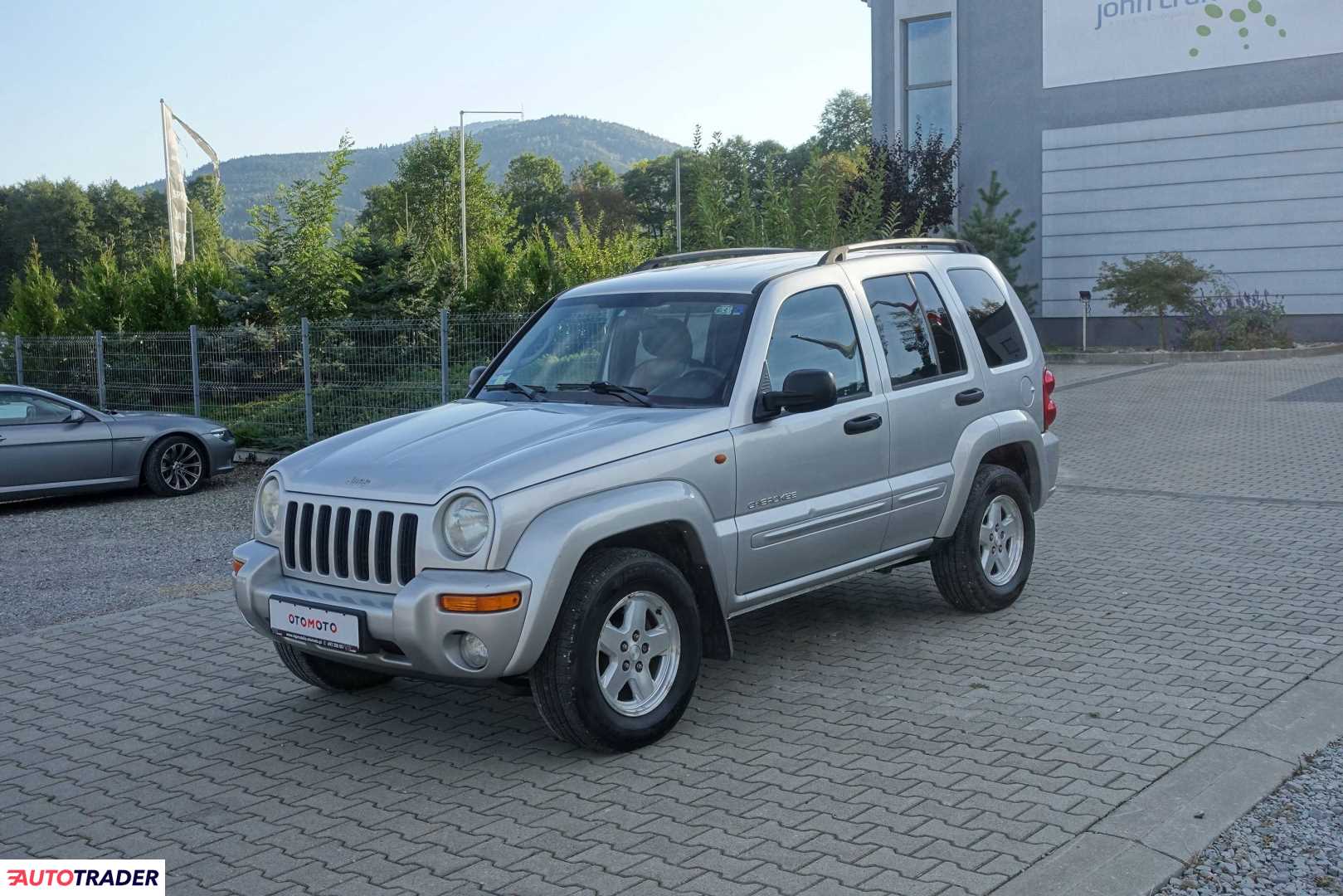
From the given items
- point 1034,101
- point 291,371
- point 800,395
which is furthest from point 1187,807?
point 1034,101

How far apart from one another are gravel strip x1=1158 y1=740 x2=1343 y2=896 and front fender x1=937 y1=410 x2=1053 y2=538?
2480mm

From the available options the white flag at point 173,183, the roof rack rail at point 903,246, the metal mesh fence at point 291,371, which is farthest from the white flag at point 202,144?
the roof rack rail at point 903,246

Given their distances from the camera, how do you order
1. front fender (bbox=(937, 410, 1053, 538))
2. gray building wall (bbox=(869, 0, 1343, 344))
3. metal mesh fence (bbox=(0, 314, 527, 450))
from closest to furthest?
front fender (bbox=(937, 410, 1053, 538)) < metal mesh fence (bbox=(0, 314, 527, 450)) < gray building wall (bbox=(869, 0, 1343, 344))

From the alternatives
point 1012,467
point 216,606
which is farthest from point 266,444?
point 1012,467

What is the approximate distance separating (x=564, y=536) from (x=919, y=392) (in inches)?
99.0

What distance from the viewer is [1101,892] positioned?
3.89m

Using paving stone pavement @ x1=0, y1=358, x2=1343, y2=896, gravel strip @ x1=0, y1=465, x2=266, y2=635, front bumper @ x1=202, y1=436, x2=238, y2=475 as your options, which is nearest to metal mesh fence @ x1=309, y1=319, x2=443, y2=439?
front bumper @ x1=202, y1=436, x2=238, y2=475

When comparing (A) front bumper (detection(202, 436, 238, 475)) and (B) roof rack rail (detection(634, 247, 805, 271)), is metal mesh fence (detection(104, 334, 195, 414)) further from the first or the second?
(B) roof rack rail (detection(634, 247, 805, 271))

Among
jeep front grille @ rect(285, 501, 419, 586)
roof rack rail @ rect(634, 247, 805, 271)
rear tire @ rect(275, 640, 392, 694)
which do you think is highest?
roof rack rail @ rect(634, 247, 805, 271)

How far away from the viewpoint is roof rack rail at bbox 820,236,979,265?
6.68 meters

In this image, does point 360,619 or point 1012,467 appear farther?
point 1012,467

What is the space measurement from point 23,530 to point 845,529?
347 inches

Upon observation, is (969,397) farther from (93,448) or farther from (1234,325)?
(1234,325)

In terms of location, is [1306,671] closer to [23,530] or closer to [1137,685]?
[1137,685]
